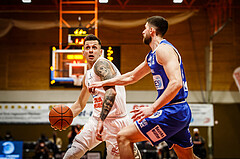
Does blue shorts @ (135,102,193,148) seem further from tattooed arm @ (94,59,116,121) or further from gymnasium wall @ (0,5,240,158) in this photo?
gymnasium wall @ (0,5,240,158)

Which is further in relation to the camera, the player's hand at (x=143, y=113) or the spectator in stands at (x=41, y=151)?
→ the spectator in stands at (x=41, y=151)

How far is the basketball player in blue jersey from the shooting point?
326 cm

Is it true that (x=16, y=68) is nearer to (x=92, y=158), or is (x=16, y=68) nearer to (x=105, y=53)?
(x=105, y=53)

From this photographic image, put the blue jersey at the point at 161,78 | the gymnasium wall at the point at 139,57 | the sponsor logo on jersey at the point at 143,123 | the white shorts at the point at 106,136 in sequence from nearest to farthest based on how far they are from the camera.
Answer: the sponsor logo on jersey at the point at 143,123 < the blue jersey at the point at 161,78 < the white shorts at the point at 106,136 < the gymnasium wall at the point at 139,57

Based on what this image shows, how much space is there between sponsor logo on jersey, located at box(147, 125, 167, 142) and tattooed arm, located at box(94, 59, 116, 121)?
626mm

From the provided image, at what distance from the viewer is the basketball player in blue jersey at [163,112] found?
326cm

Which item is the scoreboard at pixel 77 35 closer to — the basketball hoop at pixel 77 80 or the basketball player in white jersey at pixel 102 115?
the basketball hoop at pixel 77 80

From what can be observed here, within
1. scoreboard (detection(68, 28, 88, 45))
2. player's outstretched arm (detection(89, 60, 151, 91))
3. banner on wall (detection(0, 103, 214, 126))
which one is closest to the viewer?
player's outstretched arm (detection(89, 60, 151, 91))

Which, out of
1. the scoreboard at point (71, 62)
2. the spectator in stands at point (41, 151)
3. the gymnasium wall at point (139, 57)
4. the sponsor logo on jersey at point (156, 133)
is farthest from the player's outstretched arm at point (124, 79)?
the gymnasium wall at point (139, 57)

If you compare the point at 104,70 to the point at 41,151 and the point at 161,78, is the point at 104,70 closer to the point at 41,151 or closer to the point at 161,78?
the point at 161,78

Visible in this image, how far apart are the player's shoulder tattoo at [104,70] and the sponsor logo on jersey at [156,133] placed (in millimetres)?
969

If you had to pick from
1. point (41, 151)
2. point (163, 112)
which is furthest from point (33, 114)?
point (163, 112)

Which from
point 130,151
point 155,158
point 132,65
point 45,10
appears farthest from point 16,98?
point 130,151

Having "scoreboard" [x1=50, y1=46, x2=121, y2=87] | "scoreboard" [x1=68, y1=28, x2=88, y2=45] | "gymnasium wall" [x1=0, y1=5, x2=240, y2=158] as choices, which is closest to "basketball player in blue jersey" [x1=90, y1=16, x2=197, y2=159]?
"scoreboard" [x1=68, y1=28, x2=88, y2=45]
